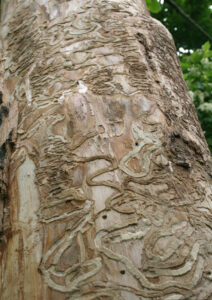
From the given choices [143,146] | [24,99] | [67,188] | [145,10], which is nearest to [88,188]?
[67,188]

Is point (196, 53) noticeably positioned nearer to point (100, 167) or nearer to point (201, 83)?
point (201, 83)

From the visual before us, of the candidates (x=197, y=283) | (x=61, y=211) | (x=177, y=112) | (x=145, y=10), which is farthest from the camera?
(x=145, y=10)

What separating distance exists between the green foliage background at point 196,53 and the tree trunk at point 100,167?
114cm

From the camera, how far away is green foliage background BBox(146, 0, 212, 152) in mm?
2465

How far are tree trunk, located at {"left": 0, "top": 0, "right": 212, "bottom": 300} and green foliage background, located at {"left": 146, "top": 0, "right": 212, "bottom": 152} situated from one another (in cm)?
114

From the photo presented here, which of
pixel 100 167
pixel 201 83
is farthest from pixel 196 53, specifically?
pixel 100 167

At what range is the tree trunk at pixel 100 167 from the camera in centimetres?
72

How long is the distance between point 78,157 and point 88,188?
0.31 ft

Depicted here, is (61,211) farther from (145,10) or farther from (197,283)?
(145,10)

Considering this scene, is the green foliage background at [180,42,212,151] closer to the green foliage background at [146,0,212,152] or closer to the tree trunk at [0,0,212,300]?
the green foliage background at [146,0,212,152]

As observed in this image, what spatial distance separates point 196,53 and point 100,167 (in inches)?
83.3

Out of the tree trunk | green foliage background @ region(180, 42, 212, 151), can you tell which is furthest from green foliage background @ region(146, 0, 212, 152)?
the tree trunk

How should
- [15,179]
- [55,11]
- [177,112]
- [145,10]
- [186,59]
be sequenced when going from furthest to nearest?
[186,59] < [145,10] < [55,11] < [177,112] < [15,179]

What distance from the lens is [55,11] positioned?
1295 mm
